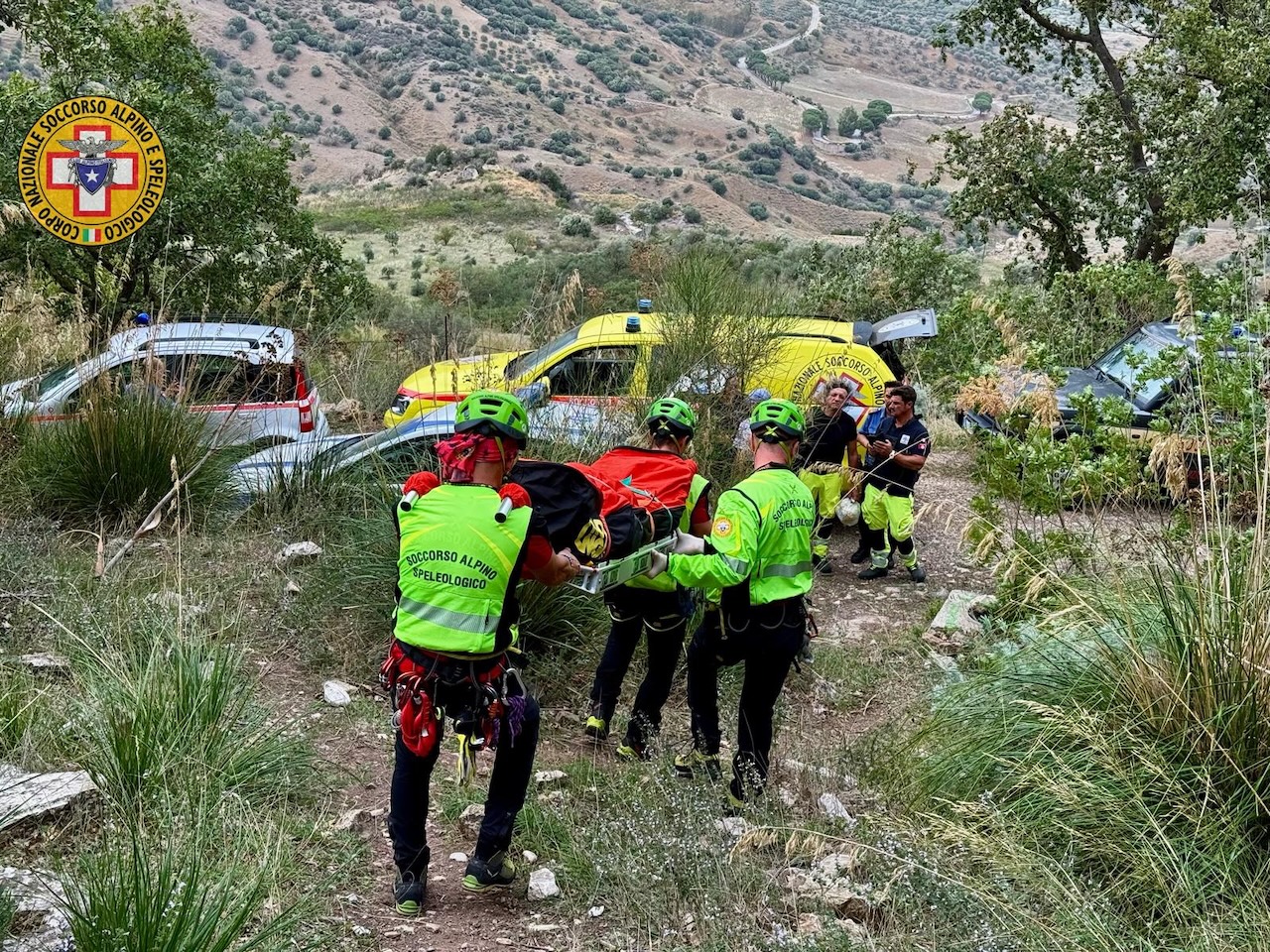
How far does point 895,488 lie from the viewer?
32.1ft

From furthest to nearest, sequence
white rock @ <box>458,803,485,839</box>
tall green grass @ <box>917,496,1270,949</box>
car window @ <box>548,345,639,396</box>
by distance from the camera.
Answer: car window @ <box>548,345,639,396</box>
white rock @ <box>458,803,485,839</box>
tall green grass @ <box>917,496,1270,949</box>

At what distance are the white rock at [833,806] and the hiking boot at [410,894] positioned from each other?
1.67 m

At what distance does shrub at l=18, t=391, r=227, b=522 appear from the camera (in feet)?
25.2

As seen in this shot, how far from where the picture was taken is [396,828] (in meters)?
4.28

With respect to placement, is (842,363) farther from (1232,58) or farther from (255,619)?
(1232,58)

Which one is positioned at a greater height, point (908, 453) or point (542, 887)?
point (908, 453)

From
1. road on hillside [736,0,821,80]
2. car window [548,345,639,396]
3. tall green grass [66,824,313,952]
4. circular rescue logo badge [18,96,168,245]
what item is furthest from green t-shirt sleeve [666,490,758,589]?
road on hillside [736,0,821,80]

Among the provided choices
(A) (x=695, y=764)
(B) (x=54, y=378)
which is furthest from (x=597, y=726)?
(B) (x=54, y=378)

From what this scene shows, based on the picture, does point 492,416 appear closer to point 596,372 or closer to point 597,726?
point 597,726

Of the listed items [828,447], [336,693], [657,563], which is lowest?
[336,693]

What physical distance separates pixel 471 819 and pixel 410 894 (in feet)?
2.90

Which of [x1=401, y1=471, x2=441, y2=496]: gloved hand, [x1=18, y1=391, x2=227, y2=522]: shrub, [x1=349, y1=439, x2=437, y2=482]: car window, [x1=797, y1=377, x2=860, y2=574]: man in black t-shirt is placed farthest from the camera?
[x1=797, y1=377, x2=860, y2=574]: man in black t-shirt

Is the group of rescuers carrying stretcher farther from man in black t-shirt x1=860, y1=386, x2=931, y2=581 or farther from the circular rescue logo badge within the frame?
the circular rescue logo badge

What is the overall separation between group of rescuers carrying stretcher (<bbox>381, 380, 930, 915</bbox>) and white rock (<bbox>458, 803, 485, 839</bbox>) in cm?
43
